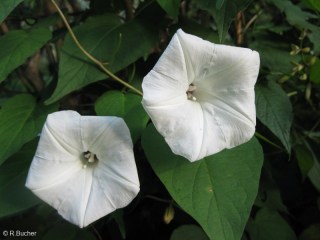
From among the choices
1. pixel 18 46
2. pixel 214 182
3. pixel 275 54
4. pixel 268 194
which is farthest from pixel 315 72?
pixel 18 46

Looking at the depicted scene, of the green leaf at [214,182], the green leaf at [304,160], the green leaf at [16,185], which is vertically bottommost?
the green leaf at [304,160]


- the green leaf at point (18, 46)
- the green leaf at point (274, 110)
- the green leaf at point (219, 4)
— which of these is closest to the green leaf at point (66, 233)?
the green leaf at point (18, 46)

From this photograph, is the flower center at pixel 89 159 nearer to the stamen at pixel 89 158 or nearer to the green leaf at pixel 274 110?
the stamen at pixel 89 158

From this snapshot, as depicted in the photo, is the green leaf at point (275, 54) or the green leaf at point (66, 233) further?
the green leaf at point (275, 54)

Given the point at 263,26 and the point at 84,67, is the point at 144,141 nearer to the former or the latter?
the point at 84,67

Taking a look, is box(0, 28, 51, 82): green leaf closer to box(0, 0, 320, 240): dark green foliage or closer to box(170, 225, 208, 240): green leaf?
box(0, 0, 320, 240): dark green foliage
